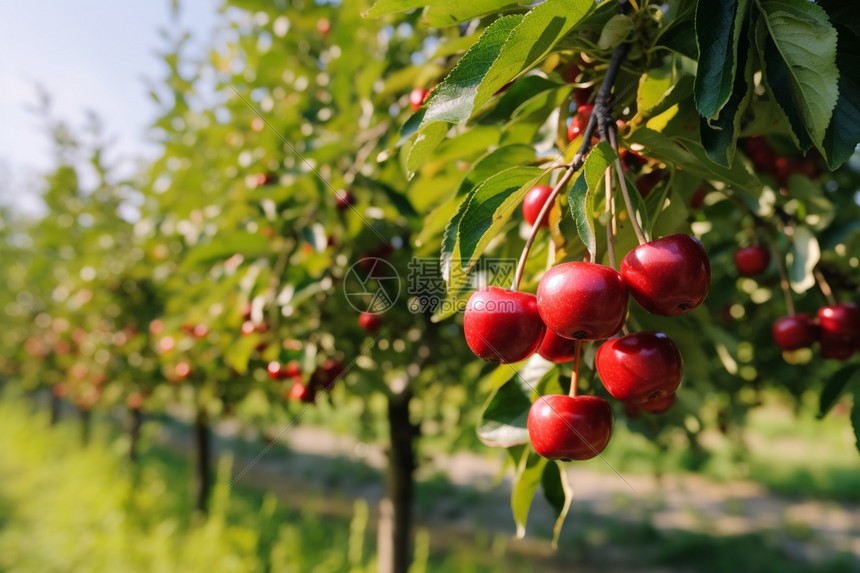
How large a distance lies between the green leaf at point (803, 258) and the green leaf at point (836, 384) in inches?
7.3

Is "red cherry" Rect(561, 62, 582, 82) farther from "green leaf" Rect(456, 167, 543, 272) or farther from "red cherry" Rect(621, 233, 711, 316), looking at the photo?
"red cherry" Rect(621, 233, 711, 316)

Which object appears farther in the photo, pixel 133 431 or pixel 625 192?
pixel 133 431

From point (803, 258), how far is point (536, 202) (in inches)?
29.4

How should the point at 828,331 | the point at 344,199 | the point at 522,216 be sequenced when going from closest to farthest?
the point at 522,216 → the point at 828,331 → the point at 344,199

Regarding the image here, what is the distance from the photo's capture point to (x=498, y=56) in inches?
26.5

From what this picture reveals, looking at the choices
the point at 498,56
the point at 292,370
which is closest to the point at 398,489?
the point at 292,370

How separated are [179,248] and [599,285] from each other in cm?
297

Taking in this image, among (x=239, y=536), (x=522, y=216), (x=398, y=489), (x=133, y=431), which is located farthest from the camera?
(x=133, y=431)

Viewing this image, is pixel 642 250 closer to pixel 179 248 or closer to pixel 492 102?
pixel 492 102

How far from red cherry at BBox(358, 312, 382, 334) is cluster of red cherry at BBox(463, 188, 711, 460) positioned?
3.14ft

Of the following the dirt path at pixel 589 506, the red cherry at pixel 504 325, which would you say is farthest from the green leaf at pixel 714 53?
the dirt path at pixel 589 506

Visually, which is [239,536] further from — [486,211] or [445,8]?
[445,8]

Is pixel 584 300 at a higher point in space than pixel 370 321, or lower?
higher

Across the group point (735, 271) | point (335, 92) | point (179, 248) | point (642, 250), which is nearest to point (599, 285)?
point (642, 250)
